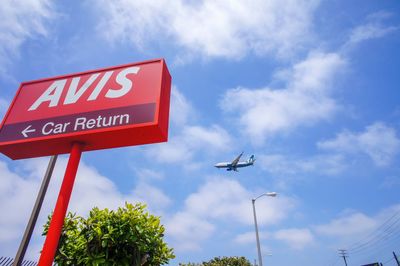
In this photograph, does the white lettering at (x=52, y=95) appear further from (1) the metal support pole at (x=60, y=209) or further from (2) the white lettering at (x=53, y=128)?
(1) the metal support pole at (x=60, y=209)

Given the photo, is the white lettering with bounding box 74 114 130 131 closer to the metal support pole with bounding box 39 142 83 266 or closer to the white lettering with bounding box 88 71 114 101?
the metal support pole with bounding box 39 142 83 266

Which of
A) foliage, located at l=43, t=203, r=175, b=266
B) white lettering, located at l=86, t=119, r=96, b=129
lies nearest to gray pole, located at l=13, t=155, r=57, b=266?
foliage, located at l=43, t=203, r=175, b=266

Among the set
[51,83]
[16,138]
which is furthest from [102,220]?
[51,83]

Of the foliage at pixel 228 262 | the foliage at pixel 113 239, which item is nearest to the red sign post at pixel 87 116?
the foliage at pixel 113 239

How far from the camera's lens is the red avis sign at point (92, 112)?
6098mm

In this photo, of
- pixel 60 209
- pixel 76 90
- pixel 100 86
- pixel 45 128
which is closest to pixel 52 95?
pixel 76 90

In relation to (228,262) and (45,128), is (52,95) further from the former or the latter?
(228,262)

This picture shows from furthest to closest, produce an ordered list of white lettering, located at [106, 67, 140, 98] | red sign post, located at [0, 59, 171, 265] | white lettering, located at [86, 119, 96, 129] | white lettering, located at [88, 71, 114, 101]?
white lettering, located at [88, 71, 114, 101] → white lettering, located at [106, 67, 140, 98] → white lettering, located at [86, 119, 96, 129] → red sign post, located at [0, 59, 171, 265]

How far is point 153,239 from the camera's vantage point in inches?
338

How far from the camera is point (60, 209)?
5.72 metres

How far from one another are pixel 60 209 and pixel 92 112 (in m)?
2.13

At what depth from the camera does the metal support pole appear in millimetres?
5289

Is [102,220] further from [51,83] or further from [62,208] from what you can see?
[51,83]

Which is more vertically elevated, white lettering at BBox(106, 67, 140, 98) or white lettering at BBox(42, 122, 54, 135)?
white lettering at BBox(106, 67, 140, 98)
